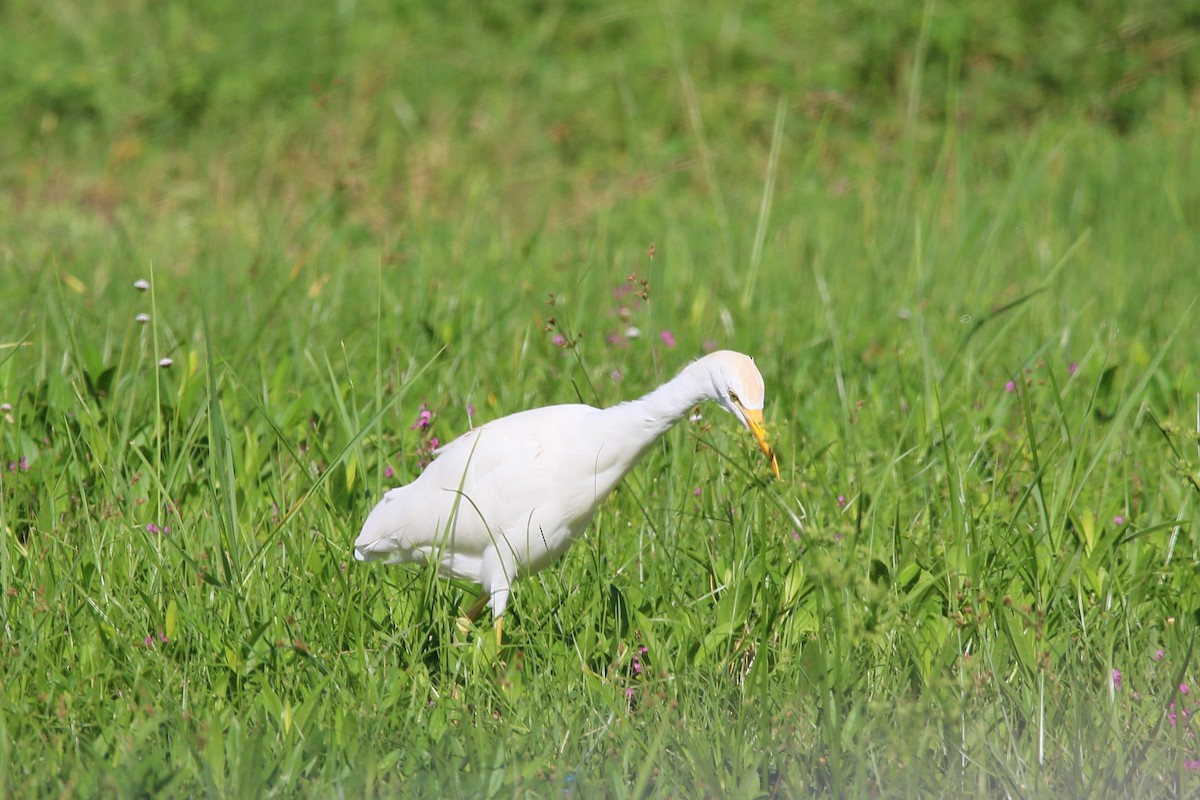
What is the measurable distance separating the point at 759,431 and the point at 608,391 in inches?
61.8

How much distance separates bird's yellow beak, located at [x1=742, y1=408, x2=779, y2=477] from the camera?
2592 mm

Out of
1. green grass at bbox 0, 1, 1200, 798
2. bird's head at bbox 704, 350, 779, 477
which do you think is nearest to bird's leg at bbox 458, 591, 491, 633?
green grass at bbox 0, 1, 1200, 798

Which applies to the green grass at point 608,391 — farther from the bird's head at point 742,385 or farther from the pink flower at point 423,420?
the bird's head at point 742,385

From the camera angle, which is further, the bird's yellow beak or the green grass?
the bird's yellow beak

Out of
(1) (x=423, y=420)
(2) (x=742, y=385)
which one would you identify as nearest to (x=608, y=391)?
(1) (x=423, y=420)

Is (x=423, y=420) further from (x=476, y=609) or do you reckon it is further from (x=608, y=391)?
(x=608, y=391)

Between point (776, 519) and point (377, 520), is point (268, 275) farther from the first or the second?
point (776, 519)

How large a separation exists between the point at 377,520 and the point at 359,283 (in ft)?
8.02

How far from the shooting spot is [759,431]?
263cm

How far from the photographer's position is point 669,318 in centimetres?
495

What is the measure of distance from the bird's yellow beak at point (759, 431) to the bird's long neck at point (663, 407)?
10cm

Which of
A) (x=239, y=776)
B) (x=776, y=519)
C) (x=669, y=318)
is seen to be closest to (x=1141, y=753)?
(x=776, y=519)

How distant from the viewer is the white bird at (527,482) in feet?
9.04

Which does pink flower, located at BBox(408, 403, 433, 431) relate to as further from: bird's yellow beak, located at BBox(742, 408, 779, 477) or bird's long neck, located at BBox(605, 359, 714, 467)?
bird's yellow beak, located at BBox(742, 408, 779, 477)
